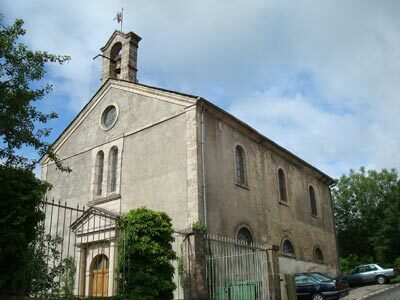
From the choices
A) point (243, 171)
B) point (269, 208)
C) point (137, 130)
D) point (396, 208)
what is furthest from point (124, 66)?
point (396, 208)

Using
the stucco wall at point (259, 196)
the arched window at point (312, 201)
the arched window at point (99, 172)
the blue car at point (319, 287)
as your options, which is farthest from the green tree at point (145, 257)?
the arched window at point (312, 201)

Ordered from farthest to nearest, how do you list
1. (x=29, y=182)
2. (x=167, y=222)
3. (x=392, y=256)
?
1. (x=392, y=256)
2. (x=167, y=222)
3. (x=29, y=182)

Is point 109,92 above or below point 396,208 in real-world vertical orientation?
above

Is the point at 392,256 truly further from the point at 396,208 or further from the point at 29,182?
the point at 29,182

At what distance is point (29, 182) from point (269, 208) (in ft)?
43.3

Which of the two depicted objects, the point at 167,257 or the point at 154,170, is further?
the point at 154,170

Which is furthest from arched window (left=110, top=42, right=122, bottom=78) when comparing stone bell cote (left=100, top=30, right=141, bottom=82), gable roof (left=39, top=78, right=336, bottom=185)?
gable roof (left=39, top=78, right=336, bottom=185)

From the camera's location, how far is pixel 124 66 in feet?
66.5

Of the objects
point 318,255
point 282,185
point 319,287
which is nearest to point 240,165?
point 282,185

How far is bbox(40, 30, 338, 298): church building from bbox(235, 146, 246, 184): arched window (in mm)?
44

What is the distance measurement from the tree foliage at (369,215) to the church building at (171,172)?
1250cm

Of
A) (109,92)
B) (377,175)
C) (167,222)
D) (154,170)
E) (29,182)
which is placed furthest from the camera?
(377,175)

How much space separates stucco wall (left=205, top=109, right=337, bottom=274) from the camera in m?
16.2

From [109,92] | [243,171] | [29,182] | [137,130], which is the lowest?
[29,182]
